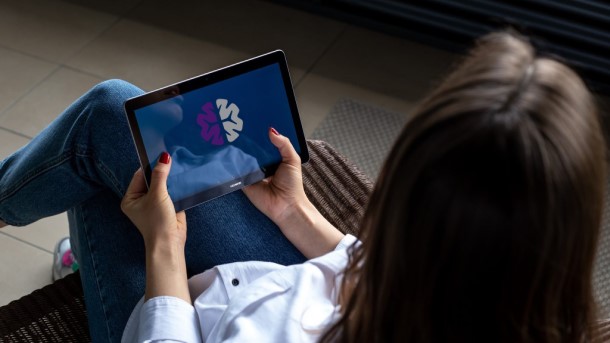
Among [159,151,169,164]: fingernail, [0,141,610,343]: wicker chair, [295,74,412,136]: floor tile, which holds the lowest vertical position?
[295,74,412,136]: floor tile

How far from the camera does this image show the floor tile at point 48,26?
7.32 feet

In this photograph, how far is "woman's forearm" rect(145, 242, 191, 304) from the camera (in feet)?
3.28

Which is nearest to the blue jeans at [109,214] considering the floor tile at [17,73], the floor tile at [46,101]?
the floor tile at [46,101]

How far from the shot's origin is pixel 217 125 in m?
1.09

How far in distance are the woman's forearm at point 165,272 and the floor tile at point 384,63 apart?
1.24m

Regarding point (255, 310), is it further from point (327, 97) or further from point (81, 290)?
point (327, 97)

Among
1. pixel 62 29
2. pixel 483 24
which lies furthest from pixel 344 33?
pixel 62 29

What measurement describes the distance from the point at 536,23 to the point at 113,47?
1.16 metres

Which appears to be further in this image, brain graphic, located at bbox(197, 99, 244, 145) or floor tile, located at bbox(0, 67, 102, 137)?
floor tile, located at bbox(0, 67, 102, 137)

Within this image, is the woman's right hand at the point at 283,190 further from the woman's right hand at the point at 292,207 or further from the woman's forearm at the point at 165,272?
the woman's forearm at the point at 165,272

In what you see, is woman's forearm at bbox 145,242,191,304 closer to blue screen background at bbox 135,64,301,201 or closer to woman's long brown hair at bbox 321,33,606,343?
blue screen background at bbox 135,64,301,201

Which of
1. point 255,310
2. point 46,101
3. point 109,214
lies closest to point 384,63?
point 46,101

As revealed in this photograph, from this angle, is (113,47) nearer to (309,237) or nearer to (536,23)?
(536,23)

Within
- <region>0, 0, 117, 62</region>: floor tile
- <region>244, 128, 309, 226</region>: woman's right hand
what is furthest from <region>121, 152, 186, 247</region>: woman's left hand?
<region>0, 0, 117, 62</region>: floor tile
